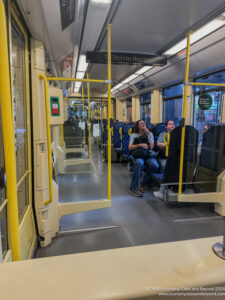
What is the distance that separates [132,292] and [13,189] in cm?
56

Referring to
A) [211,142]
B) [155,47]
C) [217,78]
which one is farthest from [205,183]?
[155,47]

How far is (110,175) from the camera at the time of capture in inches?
112

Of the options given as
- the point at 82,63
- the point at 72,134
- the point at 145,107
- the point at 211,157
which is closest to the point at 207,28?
the point at 211,157

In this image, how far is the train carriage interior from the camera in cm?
71

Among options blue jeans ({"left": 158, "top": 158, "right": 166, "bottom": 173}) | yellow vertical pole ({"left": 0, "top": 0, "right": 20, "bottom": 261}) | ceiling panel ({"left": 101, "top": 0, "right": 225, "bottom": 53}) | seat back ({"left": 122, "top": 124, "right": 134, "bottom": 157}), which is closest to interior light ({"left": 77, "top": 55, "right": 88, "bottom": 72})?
ceiling panel ({"left": 101, "top": 0, "right": 225, "bottom": 53})

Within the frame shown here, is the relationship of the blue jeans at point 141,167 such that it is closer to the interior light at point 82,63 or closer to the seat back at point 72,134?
the interior light at point 82,63

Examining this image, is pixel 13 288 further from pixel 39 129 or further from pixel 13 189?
pixel 39 129

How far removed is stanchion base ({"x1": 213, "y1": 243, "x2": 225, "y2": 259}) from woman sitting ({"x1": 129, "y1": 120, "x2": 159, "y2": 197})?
2.99m

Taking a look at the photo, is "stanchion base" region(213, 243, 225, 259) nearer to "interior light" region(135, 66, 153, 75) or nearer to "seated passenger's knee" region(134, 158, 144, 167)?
"seated passenger's knee" region(134, 158, 144, 167)

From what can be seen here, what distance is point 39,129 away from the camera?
219 cm

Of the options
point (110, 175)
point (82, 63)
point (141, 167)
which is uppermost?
point (82, 63)

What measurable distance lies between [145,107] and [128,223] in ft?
21.7

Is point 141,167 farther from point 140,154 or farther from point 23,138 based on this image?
point 23,138

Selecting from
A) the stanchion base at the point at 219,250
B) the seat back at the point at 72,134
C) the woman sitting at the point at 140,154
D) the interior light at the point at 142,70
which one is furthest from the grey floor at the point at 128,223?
the interior light at the point at 142,70
